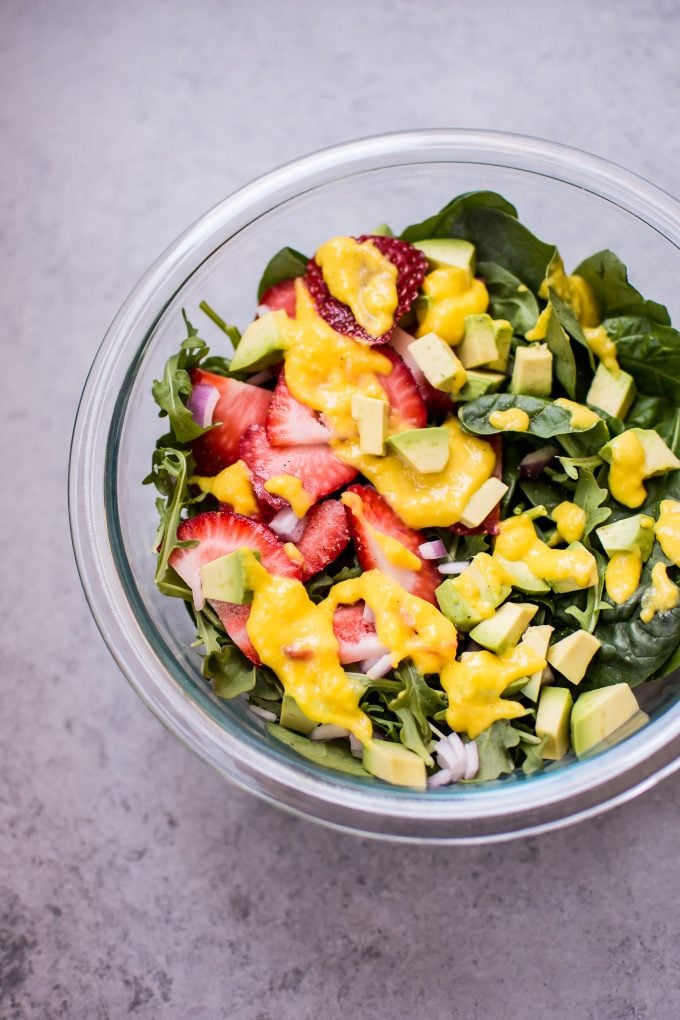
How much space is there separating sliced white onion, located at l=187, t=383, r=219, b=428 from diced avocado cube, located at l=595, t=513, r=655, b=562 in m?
0.63

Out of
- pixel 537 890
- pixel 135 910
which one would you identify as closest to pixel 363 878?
pixel 537 890

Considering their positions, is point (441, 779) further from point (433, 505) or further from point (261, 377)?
point (261, 377)

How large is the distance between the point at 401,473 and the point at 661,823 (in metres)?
0.73

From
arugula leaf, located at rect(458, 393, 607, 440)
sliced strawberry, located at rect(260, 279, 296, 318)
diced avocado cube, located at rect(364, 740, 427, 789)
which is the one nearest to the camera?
diced avocado cube, located at rect(364, 740, 427, 789)

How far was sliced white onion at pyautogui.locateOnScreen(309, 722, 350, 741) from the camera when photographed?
4.56ft

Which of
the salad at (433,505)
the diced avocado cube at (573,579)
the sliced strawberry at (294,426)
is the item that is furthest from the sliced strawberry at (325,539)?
the diced avocado cube at (573,579)

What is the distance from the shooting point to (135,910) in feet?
5.29

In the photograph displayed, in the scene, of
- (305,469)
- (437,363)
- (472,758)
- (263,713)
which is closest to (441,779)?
(472,758)

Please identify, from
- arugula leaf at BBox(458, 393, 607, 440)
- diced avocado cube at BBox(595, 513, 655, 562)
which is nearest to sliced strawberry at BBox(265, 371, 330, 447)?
arugula leaf at BBox(458, 393, 607, 440)

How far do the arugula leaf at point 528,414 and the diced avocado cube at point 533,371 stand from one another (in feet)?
0.06

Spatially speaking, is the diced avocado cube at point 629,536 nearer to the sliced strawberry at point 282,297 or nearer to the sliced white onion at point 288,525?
the sliced white onion at point 288,525

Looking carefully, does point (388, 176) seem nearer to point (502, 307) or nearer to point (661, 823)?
point (502, 307)

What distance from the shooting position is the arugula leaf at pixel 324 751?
140cm

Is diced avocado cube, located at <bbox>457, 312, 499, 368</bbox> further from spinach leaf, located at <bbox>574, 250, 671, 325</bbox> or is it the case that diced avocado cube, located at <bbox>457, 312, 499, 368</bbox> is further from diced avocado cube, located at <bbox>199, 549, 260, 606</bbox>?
diced avocado cube, located at <bbox>199, 549, 260, 606</bbox>
